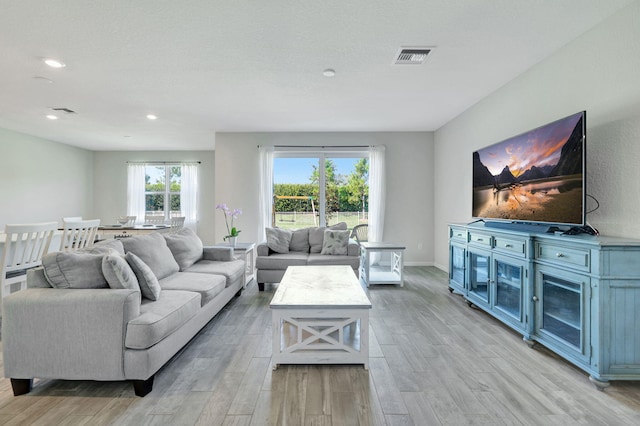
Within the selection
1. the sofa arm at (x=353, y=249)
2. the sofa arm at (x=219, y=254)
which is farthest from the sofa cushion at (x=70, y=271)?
the sofa arm at (x=353, y=249)

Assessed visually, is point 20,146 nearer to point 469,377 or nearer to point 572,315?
point 469,377

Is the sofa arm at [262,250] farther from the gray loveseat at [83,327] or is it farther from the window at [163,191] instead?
the window at [163,191]

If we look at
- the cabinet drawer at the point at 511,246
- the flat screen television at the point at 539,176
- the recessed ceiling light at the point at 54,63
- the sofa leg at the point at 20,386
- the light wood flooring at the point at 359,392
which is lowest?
the light wood flooring at the point at 359,392

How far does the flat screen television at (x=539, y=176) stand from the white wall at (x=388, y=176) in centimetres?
218

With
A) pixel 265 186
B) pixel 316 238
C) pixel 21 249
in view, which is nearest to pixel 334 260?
pixel 316 238

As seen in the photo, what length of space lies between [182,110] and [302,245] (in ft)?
9.13

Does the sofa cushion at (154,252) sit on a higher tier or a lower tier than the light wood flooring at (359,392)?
higher

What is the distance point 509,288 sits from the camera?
9.25 feet

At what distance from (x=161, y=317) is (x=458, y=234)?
11.5 ft

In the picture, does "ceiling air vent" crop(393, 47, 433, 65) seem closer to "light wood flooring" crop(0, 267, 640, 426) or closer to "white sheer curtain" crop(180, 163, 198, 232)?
"light wood flooring" crop(0, 267, 640, 426)

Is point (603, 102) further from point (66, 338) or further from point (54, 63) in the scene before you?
point (54, 63)

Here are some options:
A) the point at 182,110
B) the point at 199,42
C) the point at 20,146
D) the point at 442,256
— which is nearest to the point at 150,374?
the point at 199,42

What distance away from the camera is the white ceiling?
86.9 inches

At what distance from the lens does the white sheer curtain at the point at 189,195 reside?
759cm
